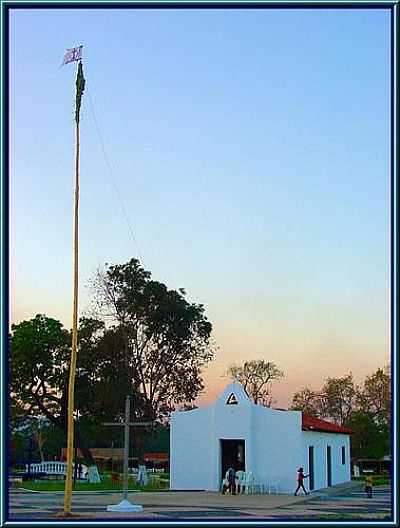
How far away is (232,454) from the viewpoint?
120ft

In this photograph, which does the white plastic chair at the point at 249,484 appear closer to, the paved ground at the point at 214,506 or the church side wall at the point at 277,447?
the church side wall at the point at 277,447

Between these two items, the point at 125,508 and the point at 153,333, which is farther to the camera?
the point at 153,333

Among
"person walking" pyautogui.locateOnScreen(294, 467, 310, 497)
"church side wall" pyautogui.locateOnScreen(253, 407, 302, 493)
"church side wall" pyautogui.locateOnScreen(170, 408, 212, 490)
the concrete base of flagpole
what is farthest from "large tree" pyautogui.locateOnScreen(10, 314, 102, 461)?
the concrete base of flagpole

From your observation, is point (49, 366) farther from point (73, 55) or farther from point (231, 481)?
point (73, 55)

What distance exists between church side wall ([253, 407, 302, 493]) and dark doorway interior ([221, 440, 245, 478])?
0.98 m

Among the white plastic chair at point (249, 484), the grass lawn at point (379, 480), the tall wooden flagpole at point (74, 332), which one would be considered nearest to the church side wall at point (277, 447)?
the white plastic chair at point (249, 484)

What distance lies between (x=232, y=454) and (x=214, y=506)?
10.0 metres

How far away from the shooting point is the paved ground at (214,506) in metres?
22.4

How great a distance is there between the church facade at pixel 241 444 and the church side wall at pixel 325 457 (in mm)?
43

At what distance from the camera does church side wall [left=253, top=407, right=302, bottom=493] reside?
34.9m

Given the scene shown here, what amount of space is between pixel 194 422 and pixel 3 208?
71.5 ft

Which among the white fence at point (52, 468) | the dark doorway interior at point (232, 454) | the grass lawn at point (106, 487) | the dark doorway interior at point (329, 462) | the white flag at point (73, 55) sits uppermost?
the white flag at point (73, 55)

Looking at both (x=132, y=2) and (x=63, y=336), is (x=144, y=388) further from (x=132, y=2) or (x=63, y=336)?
(x=132, y=2)

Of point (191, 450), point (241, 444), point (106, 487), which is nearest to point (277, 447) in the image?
point (241, 444)
